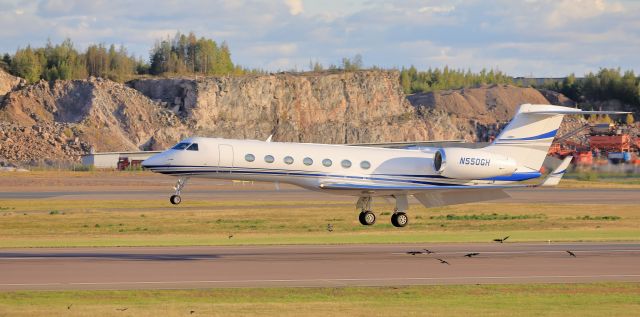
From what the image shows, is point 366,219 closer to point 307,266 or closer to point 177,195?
point 177,195

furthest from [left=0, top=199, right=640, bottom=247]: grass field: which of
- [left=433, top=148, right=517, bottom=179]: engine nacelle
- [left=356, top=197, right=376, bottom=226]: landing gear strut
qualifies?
[left=433, top=148, right=517, bottom=179]: engine nacelle

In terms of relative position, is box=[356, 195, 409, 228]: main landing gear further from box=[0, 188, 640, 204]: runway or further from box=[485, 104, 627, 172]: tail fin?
box=[0, 188, 640, 204]: runway

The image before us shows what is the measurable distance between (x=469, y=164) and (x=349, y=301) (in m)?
15.8

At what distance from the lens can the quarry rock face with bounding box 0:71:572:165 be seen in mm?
108438

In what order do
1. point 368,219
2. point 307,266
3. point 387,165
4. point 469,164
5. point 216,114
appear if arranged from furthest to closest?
point 216,114 < point 469,164 < point 368,219 < point 387,165 < point 307,266

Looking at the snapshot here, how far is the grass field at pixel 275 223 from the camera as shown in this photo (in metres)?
41.5

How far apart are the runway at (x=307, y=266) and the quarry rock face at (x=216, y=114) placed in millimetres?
74575

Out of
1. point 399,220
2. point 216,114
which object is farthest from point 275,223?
point 216,114

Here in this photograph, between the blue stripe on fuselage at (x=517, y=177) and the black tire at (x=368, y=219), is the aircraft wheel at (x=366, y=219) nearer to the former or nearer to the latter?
the black tire at (x=368, y=219)

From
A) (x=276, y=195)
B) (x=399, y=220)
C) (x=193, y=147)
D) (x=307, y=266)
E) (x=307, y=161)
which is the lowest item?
(x=276, y=195)

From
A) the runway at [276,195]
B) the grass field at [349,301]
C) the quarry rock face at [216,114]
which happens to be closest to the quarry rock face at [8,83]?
the quarry rock face at [216,114]

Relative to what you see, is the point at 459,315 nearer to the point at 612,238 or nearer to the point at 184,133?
the point at 612,238

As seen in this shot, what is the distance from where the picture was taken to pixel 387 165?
37719 mm

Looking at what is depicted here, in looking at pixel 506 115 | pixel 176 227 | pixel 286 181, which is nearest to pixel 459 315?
pixel 286 181
